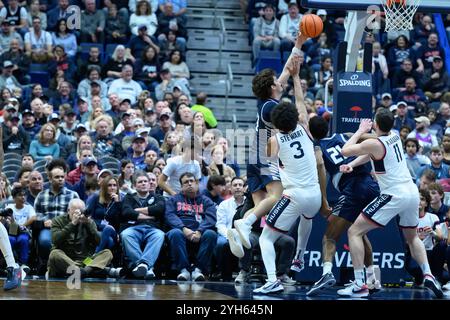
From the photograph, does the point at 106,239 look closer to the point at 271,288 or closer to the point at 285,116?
the point at 271,288

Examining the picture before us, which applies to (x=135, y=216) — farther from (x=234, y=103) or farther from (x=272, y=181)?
(x=234, y=103)

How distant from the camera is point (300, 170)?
1104 cm

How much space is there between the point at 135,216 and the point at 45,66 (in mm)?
7391

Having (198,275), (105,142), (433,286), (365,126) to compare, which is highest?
(365,126)

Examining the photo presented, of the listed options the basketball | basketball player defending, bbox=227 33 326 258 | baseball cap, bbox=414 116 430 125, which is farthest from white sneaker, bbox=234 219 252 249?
baseball cap, bbox=414 116 430 125

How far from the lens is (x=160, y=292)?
37.1 ft

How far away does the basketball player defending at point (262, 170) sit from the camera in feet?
37.3

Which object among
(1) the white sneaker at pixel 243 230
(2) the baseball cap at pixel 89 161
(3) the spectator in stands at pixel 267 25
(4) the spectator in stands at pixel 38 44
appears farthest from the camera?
(3) the spectator in stands at pixel 267 25

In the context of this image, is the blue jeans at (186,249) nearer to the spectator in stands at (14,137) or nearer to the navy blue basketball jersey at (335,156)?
the navy blue basketball jersey at (335,156)

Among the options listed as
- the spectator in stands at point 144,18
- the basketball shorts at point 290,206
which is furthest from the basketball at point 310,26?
the spectator in stands at point 144,18

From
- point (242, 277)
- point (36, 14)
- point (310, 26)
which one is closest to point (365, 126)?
point (310, 26)

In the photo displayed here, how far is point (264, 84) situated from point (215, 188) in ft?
11.5

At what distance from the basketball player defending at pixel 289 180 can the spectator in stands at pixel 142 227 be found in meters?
2.59
